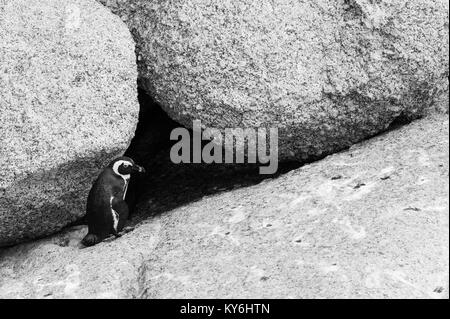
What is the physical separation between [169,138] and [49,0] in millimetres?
1831

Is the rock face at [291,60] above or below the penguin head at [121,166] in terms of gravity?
above

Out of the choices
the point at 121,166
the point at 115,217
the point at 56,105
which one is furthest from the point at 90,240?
the point at 56,105

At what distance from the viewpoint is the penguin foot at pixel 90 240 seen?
5785mm

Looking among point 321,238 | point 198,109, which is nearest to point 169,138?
point 198,109

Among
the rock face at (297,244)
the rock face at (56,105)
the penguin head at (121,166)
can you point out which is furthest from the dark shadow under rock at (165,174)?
the rock face at (56,105)

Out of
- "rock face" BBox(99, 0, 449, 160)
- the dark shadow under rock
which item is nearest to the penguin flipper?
the dark shadow under rock

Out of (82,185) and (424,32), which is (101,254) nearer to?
(82,185)

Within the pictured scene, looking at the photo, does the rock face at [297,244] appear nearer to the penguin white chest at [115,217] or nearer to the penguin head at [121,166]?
the penguin white chest at [115,217]

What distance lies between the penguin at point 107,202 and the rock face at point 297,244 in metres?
0.16

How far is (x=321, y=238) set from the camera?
193 inches

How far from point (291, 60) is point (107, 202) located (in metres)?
1.57

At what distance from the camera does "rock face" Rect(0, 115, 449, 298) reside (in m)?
4.55
